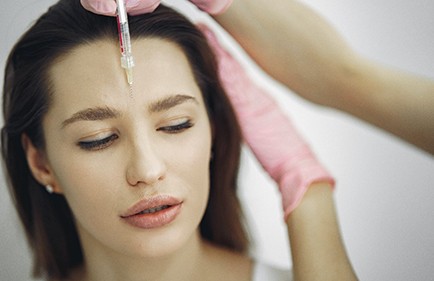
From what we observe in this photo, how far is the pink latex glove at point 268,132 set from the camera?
93cm

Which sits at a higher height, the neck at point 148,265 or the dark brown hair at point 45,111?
the dark brown hair at point 45,111

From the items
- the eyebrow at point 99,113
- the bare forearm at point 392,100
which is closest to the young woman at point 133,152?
the eyebrow at point 99,113

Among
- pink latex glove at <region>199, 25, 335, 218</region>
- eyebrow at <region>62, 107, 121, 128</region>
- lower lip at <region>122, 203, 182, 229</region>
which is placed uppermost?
eyebrow at <region>62, 107, 121, 128</region>

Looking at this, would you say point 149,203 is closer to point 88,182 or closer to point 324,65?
point 88,182

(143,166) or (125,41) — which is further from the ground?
(125,41)

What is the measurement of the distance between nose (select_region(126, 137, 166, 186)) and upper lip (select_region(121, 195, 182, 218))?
3 cm

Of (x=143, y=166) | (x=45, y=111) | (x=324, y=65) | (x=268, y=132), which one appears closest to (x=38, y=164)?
(x=45, y=111)

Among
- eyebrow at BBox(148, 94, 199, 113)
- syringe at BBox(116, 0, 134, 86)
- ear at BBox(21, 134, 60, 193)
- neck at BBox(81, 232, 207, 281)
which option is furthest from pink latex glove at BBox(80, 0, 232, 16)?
neck at BBox(81, 232, 207, 281)

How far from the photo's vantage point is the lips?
0.86 m

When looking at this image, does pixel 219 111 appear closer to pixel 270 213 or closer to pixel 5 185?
pixel 270 213

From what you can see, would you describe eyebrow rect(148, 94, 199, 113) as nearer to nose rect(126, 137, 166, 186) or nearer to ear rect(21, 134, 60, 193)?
nose rect(126, 137, 166, 186)

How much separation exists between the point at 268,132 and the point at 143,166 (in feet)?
0.72

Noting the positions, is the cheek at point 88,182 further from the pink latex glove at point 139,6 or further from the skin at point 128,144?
the pink latex glove at point 139,6

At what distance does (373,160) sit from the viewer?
0.95m
